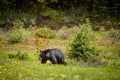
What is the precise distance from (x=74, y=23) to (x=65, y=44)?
5.90 metres

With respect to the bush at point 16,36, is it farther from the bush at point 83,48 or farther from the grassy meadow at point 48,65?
the bush at point 83,48

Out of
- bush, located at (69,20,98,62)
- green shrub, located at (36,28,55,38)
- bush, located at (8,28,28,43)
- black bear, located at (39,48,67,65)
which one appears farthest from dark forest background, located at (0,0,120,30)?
black bear, located at (39,48,67,65)

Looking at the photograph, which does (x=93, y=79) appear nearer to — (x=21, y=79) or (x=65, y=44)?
(x=21, y=79)

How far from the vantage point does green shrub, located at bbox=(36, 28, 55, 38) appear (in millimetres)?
28603

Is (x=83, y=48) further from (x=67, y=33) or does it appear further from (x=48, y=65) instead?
(x=67, y=33)

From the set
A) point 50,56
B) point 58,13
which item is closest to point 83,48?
point 50,56

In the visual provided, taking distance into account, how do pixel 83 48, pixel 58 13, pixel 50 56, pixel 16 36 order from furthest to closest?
1. pixel 58 13
2. pixel 16 36
3. pixel 83 48
4. pixel 50 56

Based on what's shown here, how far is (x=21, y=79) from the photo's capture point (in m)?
10.8

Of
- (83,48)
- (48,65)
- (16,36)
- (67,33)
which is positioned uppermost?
(48,65)

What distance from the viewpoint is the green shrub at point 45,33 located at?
28.6 m

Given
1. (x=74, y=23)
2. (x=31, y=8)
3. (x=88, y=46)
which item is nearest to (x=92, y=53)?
(x=88, y=46)

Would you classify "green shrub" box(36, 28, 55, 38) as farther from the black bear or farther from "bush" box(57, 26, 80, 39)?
the black bear

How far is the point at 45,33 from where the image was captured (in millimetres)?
28828

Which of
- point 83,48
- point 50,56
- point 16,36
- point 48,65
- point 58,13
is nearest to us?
point 48,65
